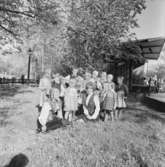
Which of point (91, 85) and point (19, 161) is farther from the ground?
point (91, 85)

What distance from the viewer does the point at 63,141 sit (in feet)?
13.8

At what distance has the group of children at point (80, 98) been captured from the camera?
17.0ft

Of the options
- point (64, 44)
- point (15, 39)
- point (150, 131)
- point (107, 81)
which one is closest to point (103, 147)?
point (150, 131)

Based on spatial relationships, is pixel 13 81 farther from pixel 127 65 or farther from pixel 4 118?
pixel 4 118

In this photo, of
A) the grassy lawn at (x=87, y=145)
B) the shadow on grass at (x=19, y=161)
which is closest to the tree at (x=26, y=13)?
the grassy lawn at (x=87, y=145)

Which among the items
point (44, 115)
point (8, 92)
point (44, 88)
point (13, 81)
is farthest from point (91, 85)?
point (13, 81)

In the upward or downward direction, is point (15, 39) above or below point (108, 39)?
above

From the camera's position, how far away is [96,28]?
813 centimetres

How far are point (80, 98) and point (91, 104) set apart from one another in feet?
1.92

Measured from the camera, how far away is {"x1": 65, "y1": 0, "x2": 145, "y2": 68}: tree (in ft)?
26.7

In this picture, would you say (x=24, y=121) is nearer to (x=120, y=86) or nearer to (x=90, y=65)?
(x=120, y=86)

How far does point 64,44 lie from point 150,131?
6.45 meters

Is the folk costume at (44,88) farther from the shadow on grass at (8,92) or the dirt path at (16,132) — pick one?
the shadow on grass at (8,92)

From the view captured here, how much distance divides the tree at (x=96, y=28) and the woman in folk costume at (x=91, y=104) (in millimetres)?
3069
